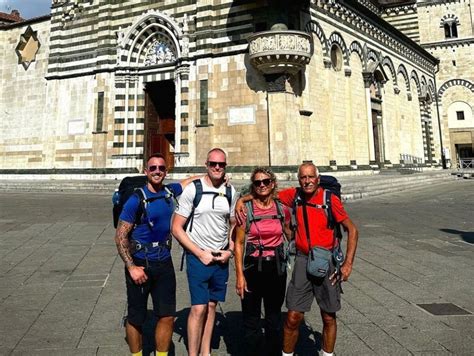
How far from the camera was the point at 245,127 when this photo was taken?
1642cm

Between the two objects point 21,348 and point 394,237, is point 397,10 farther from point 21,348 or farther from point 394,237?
point 21,348

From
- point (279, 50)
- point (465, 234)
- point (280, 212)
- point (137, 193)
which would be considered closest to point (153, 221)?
point (137, 193)

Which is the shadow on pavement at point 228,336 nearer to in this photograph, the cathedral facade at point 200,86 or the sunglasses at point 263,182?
the sunglasses at point 263,182

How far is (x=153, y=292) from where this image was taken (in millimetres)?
2877

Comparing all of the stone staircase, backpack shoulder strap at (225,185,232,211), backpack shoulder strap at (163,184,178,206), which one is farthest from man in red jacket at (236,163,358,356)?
the stone staircase

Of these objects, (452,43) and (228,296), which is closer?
(228,296)

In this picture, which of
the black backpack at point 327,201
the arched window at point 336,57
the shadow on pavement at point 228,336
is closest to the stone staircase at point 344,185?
the arched window at point 336,57

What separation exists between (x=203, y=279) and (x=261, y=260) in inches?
19.8

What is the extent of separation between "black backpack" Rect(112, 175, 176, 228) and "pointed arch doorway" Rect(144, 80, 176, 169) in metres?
17.6

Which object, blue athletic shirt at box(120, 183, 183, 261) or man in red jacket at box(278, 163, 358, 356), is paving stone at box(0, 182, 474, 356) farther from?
blue athletic shirt at box(120, 183, 183, 261)

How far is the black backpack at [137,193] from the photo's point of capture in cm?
285

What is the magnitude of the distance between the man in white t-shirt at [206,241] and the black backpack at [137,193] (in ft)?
0.81

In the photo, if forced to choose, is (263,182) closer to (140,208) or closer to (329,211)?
(329,211)

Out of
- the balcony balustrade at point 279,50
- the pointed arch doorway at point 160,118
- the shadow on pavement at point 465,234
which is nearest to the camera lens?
the shadow on pavement at point 465,234
